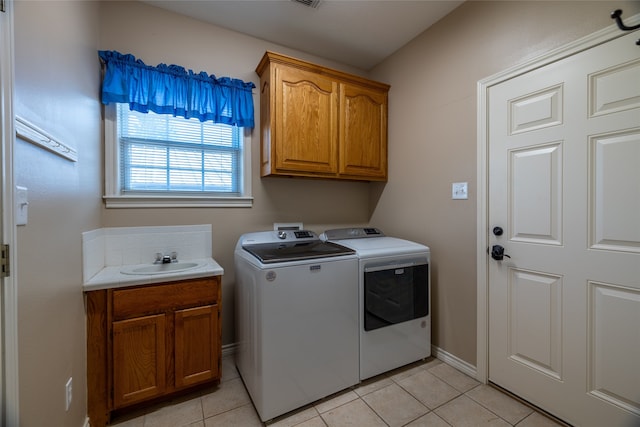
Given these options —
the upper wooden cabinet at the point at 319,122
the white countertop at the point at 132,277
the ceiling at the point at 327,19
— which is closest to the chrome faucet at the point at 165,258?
the white countertop at the point at 132,277

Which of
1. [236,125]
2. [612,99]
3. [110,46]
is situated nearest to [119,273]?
[236,125]

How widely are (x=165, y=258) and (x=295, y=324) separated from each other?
1.13 m

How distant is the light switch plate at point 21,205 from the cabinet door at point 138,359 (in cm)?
93

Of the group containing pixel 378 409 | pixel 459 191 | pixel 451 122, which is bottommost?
pixel 378 409

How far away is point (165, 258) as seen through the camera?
199 centimetres

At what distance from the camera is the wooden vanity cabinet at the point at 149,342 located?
1511 mm

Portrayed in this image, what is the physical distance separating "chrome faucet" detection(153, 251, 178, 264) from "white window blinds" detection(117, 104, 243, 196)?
0.50 m

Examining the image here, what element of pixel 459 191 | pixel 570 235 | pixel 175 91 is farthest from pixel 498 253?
pixel 175 91

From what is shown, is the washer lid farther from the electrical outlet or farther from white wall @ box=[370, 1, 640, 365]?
the electrical outlet

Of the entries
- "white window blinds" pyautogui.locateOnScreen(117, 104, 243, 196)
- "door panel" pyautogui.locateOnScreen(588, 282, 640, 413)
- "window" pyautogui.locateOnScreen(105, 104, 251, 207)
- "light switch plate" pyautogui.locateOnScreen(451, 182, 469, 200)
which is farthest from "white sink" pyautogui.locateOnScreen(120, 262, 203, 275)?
"door panel" pyautogui.locateOnScreen(588, 282, 640, 413)

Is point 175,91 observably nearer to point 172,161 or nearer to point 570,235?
point 172,161

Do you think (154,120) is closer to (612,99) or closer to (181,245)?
(181,245)

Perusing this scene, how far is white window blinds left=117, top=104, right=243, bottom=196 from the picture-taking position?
2010mm

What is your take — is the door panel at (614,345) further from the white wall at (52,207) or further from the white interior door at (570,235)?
the white wall at (52,207)
